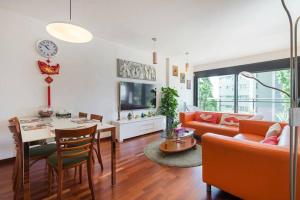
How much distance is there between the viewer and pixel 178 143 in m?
2.96

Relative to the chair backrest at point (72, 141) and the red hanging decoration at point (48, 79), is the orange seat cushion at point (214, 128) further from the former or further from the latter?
the red hanging decoration at point (48, 79)

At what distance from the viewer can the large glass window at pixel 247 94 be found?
4777 millimetres

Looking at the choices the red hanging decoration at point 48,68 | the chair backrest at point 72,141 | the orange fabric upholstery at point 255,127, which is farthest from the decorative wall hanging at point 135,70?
the orange fabric upholstery at point 255,127

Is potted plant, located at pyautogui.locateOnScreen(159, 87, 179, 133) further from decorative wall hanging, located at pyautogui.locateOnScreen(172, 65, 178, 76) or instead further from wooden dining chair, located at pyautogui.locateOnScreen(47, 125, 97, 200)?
wooden dining chair, located at pyautogui.locateOnScreen(47, 125, 97, 200)

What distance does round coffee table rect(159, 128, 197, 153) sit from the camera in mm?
2673

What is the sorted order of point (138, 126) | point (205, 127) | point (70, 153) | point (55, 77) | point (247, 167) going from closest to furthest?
point (247, 167) < point (70, 153) < point (55, 77) < point (205, 127) < point (138, 126)

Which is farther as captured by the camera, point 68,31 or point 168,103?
point 168,103

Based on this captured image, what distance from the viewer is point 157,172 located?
227 centimetres

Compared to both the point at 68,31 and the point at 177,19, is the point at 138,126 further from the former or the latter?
the point at 68,31

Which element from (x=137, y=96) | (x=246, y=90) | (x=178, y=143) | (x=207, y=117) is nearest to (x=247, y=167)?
(x=178, y=143)

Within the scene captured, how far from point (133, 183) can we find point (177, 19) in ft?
8.75

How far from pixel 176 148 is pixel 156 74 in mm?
2772

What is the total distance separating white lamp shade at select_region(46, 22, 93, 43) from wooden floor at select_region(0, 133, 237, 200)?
1.84 metres

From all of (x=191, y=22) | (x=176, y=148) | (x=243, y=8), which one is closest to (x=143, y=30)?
(x=191, y=22)
